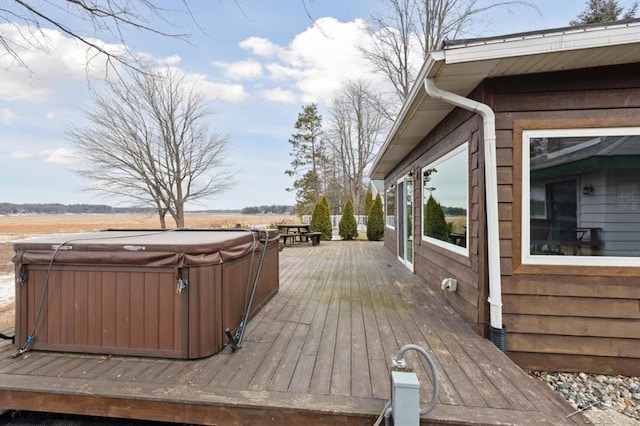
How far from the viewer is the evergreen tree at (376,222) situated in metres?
11.5

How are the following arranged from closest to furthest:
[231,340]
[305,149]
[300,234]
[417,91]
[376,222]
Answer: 1. [231,340]
2. [417,91]
3. [300,234]
4. [376,222]
5. [305,149]

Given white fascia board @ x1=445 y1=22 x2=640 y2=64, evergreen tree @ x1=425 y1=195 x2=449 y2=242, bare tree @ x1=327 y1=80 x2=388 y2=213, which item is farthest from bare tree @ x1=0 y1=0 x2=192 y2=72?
bare tree @ x1=327 y1=80 x2=388 y2=213

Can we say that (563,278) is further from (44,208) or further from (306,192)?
(44,208)

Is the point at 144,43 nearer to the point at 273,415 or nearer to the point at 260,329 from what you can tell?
the point at 260,329

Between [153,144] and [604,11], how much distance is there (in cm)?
1608

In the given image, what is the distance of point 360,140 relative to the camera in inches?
805

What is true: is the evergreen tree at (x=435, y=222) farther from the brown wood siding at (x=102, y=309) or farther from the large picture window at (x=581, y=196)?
the brown wood siding at (x=102, y=309)

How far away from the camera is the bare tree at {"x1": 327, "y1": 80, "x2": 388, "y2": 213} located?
19.7m

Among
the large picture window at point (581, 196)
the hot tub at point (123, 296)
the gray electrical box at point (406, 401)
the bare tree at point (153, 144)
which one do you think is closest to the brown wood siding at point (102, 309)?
the hot tub at point (123, 296)

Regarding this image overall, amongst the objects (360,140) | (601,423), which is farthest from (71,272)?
(360,140)

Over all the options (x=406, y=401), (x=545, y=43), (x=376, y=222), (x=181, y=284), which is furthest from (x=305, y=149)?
(x=406, y=401)

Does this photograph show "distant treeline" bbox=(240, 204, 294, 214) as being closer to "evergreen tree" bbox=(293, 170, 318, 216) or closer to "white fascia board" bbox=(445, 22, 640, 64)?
"evergreen tree" bbox=(293, 170, 318, 216)

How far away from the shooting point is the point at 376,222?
1150 cm

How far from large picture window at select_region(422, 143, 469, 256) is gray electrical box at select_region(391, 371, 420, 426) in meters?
1.88
